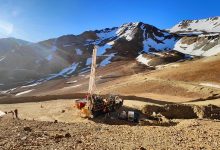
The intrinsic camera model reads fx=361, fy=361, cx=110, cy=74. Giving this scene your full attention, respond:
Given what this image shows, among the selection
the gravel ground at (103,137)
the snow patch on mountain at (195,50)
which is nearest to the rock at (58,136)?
the gravel ground at (103,137)

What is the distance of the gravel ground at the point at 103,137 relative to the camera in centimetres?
2505

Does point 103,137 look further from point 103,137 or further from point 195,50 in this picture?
point 195,50

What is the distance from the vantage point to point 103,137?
94.0 ft

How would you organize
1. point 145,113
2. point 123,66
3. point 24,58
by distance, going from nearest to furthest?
point 145,113
point 123,66
point 24,58

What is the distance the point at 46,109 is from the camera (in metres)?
50.1

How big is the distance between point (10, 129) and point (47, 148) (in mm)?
8016

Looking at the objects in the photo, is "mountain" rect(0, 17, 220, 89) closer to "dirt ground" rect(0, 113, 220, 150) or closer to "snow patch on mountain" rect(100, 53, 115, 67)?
"snow patch on mountain" rect(100, 53, 115, 67)

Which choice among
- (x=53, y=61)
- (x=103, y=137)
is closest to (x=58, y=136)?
(x=103, y=137)

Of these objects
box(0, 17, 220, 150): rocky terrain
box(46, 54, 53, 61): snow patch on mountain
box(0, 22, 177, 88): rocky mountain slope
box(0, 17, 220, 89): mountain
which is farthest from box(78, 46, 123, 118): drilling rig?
box(46, 54, 53, 61): snow patch on mountain

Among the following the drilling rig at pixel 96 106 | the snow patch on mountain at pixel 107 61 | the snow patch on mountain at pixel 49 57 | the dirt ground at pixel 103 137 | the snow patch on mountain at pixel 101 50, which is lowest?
the dirt ground at pixel 103 137

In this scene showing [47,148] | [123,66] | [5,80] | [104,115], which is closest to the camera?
[47,148]

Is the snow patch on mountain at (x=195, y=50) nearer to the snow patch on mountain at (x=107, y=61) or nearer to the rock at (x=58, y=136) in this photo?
the snow patch on mountain at (x=107, y=61)

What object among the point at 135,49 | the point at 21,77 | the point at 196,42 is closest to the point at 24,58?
the point at 21,77

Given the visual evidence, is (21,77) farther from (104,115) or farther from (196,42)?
(104,115)
